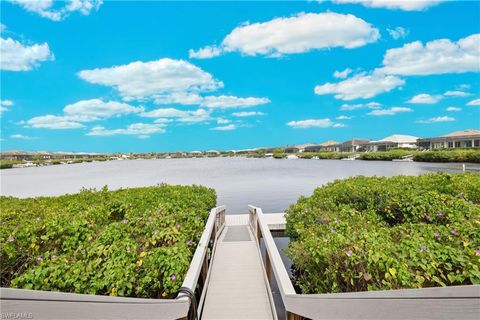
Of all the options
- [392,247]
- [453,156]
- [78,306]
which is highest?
[453,156]

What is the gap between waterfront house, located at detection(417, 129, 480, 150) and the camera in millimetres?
52844

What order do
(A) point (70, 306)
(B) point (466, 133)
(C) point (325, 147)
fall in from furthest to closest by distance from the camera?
1. (C) point (325, 147)
2. (B) point (466, 133)
3. (A) point (70, 306)

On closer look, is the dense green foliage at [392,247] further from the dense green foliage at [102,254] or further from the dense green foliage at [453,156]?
the dense green foliage at [453,156]

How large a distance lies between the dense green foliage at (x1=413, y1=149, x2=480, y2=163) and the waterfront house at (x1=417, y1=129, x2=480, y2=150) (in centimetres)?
1507

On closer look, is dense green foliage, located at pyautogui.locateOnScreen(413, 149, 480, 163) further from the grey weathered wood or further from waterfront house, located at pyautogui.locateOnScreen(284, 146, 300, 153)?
waterfront house, located at pyautogui.locateOnScreen(284, 146, 300, 153)

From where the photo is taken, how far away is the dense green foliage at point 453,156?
3777 centimetres

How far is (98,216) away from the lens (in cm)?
484

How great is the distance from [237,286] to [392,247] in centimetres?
274

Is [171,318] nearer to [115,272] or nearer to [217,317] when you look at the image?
[115,272]

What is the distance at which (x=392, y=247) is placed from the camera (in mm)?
2920

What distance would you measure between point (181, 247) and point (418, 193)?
4795 mm

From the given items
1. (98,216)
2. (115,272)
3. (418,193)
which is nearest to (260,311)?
(115,272)

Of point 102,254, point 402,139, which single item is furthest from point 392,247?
point 402,139

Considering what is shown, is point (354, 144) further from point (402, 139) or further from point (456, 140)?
point (456, 140)
